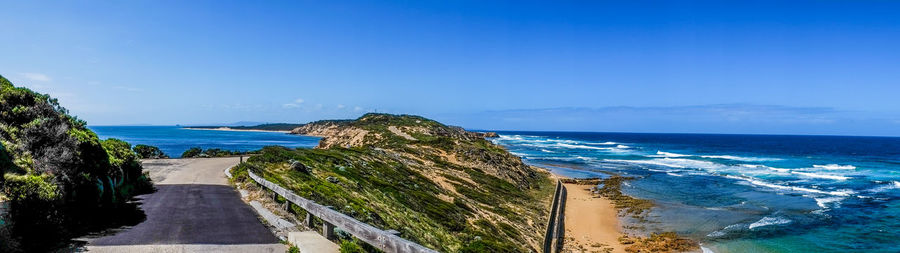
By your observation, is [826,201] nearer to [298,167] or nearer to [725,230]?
[725,230]

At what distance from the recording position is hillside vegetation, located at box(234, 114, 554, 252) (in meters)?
15.4

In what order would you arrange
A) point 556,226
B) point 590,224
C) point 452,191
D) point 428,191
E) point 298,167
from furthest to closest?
point 452,191, point 590,224, point 556,226, point 428,191, point 298,167

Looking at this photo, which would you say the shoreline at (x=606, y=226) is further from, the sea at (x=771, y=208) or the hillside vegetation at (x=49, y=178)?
the hillside vegetation at (x=49, y=178)

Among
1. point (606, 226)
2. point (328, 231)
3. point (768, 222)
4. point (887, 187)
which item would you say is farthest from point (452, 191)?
point (887, 187)

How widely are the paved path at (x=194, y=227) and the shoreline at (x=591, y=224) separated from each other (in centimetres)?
1521

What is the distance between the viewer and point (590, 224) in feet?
93.3

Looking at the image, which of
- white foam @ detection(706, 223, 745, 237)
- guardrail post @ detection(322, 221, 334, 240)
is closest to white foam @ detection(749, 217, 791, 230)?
white foam @ detection(706, 223, 745, 237)

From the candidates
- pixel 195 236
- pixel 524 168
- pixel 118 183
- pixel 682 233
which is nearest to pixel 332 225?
pixel 195 236

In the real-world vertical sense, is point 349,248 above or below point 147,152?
above

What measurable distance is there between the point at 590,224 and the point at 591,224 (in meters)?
0.07

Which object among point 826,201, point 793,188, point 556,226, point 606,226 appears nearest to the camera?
point 556,226

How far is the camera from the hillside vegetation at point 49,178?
826 cm

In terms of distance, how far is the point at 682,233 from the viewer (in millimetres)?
26219

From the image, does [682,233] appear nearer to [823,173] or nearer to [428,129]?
[428,129]
